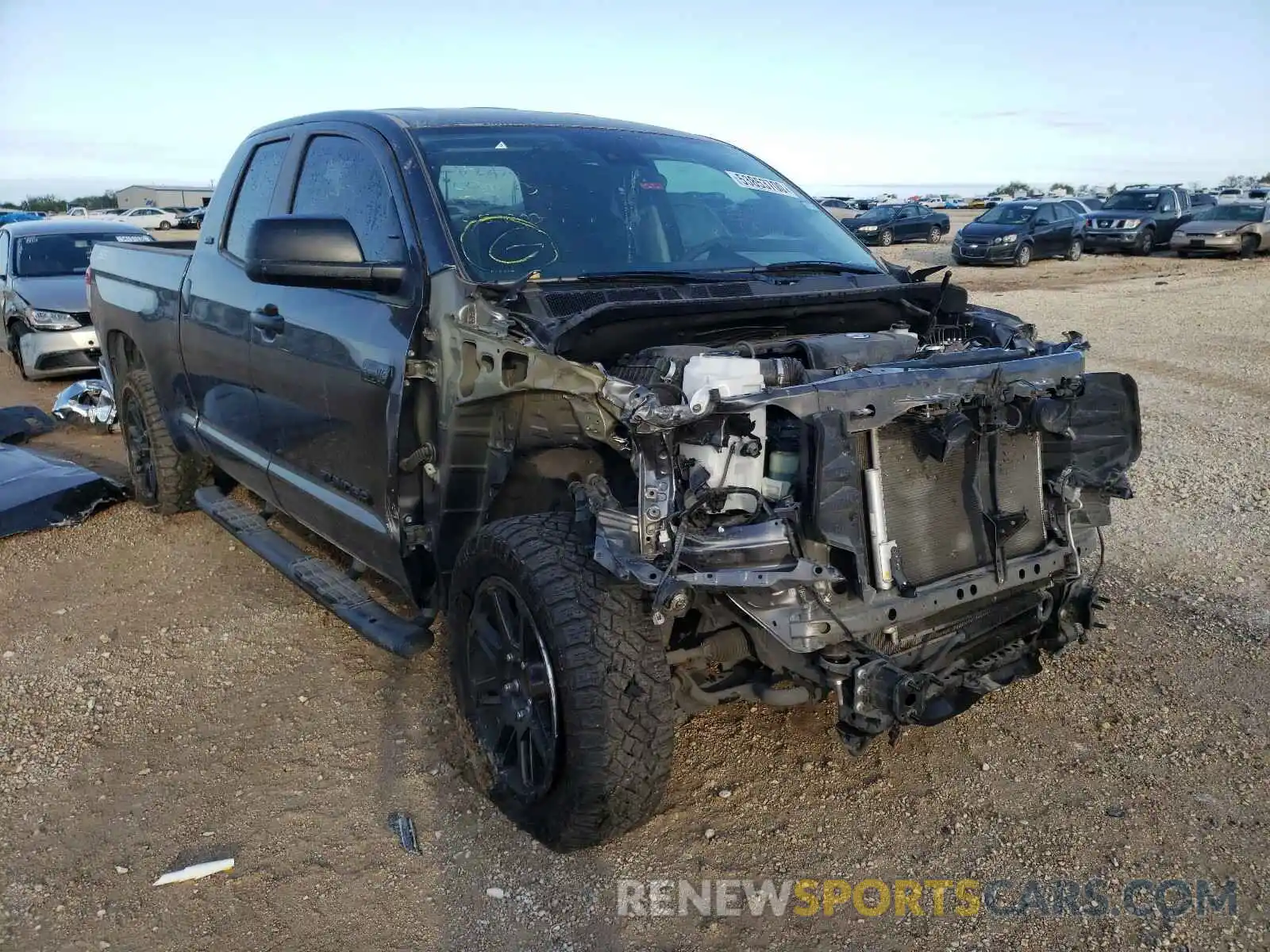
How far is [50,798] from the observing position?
331 centimetres

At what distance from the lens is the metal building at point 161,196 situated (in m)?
76.7

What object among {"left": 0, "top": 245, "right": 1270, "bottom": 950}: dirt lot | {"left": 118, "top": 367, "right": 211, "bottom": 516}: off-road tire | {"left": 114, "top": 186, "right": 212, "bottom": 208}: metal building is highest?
{"left": 114, "top": 186, "right": 212, "bottom": 208}: metal building

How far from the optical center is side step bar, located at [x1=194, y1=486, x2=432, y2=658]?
11.7 feet

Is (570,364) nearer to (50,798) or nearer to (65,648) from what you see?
(50,798)

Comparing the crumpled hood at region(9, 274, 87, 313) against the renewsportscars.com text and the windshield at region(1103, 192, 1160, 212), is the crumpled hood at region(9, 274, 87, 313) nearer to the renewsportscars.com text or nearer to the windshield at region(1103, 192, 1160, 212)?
the renewsportscars.com text

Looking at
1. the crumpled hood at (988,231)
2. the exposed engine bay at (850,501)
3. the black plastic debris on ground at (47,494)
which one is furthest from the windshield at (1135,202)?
the black plastic debris on ground at (47,494)

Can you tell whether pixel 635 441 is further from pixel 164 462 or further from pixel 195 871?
pixel 164 462

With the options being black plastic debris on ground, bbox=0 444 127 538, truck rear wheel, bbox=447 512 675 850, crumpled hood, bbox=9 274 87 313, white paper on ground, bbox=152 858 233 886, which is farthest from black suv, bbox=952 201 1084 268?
white paper on ground, bbox=152 858 233 886

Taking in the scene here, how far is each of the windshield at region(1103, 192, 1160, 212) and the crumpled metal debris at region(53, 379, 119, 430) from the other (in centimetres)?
2514

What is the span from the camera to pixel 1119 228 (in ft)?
82.2

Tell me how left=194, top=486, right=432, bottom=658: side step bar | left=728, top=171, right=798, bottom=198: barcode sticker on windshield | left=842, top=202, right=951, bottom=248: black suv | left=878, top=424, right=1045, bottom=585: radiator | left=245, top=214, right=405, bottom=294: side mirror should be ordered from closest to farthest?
1. left=878, top=424, right=1045, bottom=585: radiator
2. left=245, top=214, right=405, bottom=294: side mirror
3. left=194, top=486, right=432, bottom=658: side step bar
4. left=728, top=171, right=798, bottom=198: barcode sticker on windshield
5. left=842, top=202, right=951, bottom=248: black suv

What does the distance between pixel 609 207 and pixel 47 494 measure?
4.13 metres

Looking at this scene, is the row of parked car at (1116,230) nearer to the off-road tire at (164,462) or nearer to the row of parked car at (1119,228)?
the row of parked car at (1119,228)

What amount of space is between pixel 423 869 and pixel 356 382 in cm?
164
